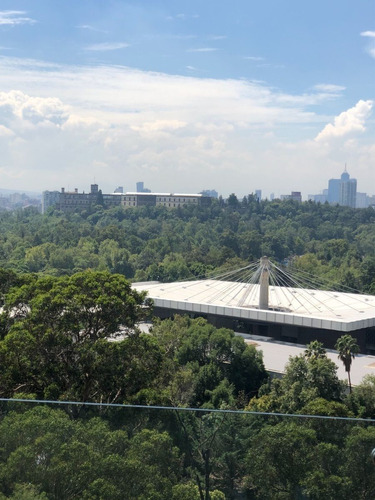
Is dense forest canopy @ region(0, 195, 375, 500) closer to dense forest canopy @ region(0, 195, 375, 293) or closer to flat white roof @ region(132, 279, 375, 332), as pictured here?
flat white roof @ region(132, 279, 375, 332)

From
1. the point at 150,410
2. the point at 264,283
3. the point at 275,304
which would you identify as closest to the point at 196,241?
the point at 275,304

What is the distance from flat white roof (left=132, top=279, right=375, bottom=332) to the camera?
1294 inches

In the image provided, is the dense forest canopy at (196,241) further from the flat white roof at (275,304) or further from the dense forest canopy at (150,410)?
the dense forest canopy at (150,410)

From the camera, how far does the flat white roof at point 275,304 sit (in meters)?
32.9

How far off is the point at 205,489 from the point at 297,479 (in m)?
0.74

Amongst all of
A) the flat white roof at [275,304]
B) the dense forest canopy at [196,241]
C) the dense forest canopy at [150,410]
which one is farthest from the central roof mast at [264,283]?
the dense forest canopy at [196,241]

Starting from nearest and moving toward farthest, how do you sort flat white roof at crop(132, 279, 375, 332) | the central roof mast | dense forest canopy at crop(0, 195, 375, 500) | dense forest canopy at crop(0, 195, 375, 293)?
1. dense forest canopy at crop(0, 195, 375, 500)
2. flat white roof at crop(132, 279, 375, 332)
3. the central roof mast
4. dense forest canopy at crop(0, 195, 375, 293)

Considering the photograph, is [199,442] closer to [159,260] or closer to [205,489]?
[205,489]

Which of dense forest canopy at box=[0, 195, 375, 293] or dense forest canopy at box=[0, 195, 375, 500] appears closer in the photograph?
dense forest canopy at box=[0, 195, 375, 500]

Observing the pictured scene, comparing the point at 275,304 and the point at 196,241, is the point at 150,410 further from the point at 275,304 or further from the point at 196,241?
the point at 196,241

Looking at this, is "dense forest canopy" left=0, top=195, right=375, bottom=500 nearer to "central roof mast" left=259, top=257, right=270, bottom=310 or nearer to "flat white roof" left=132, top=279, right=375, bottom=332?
"flat white roof" left=132, top=279, right=375, bottom=332

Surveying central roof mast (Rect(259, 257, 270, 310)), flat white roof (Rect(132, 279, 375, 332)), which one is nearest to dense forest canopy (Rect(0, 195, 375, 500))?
flat white roof (Rect(132, 279, 375, 332))

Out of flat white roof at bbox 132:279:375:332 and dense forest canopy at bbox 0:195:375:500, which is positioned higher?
dense forest canopy at bbox 0:195:375:500

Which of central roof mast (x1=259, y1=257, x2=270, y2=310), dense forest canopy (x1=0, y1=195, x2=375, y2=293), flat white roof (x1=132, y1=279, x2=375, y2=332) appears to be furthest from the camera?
dense forest canopy (x1=0, y1=195, x2=375, y2=293)
